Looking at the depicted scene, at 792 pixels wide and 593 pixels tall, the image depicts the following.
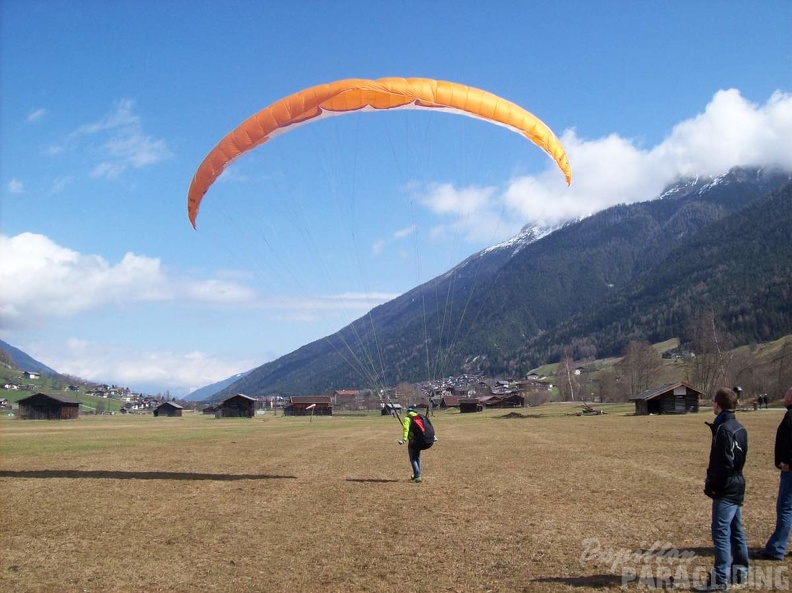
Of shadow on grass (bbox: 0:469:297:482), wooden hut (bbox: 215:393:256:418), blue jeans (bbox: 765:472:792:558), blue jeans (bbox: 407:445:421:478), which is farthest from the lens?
wooden hut (bbox: 215:393:256:418)

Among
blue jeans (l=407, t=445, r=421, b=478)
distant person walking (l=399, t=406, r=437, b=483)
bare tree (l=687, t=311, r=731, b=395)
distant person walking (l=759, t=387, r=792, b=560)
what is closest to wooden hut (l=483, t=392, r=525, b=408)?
bare tree (l=687, t=311, r=731, b=395)

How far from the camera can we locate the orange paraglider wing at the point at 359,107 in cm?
1462

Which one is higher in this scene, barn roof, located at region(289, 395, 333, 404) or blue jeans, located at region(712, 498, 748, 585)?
blue jeans, located at region(712, 498, 748, 585)

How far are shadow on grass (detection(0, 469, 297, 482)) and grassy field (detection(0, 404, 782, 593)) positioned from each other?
62 mm

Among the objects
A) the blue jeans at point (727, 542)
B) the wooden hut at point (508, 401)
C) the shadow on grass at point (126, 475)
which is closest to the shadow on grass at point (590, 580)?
the blue jeans at point (727, 542)

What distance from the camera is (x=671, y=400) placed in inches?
2330

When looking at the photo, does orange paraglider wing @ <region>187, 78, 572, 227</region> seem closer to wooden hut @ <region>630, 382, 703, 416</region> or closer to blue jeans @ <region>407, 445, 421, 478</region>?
blue jeans @ <region>407, 445, 421, 478</region>

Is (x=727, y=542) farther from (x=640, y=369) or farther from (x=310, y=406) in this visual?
(x=640, y=369)

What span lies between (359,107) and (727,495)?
38.0 ft

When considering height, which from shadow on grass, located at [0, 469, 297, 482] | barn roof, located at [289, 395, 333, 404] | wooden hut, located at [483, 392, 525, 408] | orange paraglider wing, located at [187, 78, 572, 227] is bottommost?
wooden hut, located at [483, 392, 525, 408]

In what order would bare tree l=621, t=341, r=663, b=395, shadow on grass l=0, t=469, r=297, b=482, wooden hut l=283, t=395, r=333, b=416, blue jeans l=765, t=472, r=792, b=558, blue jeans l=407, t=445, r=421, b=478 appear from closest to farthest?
1. blue jeans l=765, t=472, r=792, b=558
2. blue jeans l=407, t=445, r=421, b=478
3. shadow on grass l=0, t=469, r=297, b=482
4. bare tree l=621, t=341, r=663, b=395
5. wooden hut l=283, t=395, r=333, b=416

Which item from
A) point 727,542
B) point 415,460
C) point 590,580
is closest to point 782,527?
point 727,542

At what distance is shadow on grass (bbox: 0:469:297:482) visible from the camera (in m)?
16.2

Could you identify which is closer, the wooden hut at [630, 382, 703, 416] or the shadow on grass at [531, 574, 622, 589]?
the shadow on grass at [531, 574, 622, 589]
